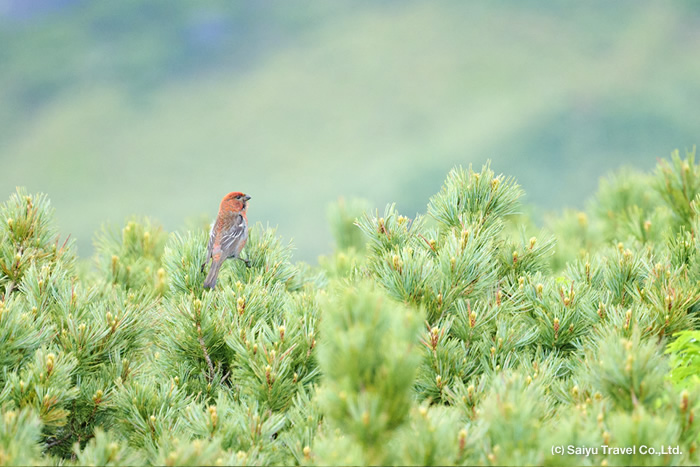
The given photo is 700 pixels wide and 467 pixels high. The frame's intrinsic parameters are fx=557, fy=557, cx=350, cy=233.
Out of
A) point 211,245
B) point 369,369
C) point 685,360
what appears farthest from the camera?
point 211,245

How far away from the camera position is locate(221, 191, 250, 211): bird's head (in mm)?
3056

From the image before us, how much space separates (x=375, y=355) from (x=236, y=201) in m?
2.33

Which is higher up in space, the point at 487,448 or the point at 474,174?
the point at 474,174

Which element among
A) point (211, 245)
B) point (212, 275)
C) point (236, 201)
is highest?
point (236, 201)

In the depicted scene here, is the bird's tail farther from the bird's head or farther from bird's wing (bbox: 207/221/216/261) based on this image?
the bird's head

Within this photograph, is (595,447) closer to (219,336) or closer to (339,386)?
(339,386)

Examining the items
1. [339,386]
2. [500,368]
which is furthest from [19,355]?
[500,368]

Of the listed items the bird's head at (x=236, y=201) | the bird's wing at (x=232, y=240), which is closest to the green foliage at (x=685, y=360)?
the bird's wing at (x=232, y=240)

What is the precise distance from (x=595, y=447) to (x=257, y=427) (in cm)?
74

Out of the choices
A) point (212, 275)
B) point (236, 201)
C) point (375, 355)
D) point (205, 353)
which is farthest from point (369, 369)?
point (236, 201)

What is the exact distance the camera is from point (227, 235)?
7.63 feet

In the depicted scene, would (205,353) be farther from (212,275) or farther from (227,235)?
(227,235)

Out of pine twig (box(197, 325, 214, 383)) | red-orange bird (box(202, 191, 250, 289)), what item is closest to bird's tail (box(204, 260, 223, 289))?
red-orange bird (box(202, 191, 250, 289))

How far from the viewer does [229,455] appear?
1.17 meters
